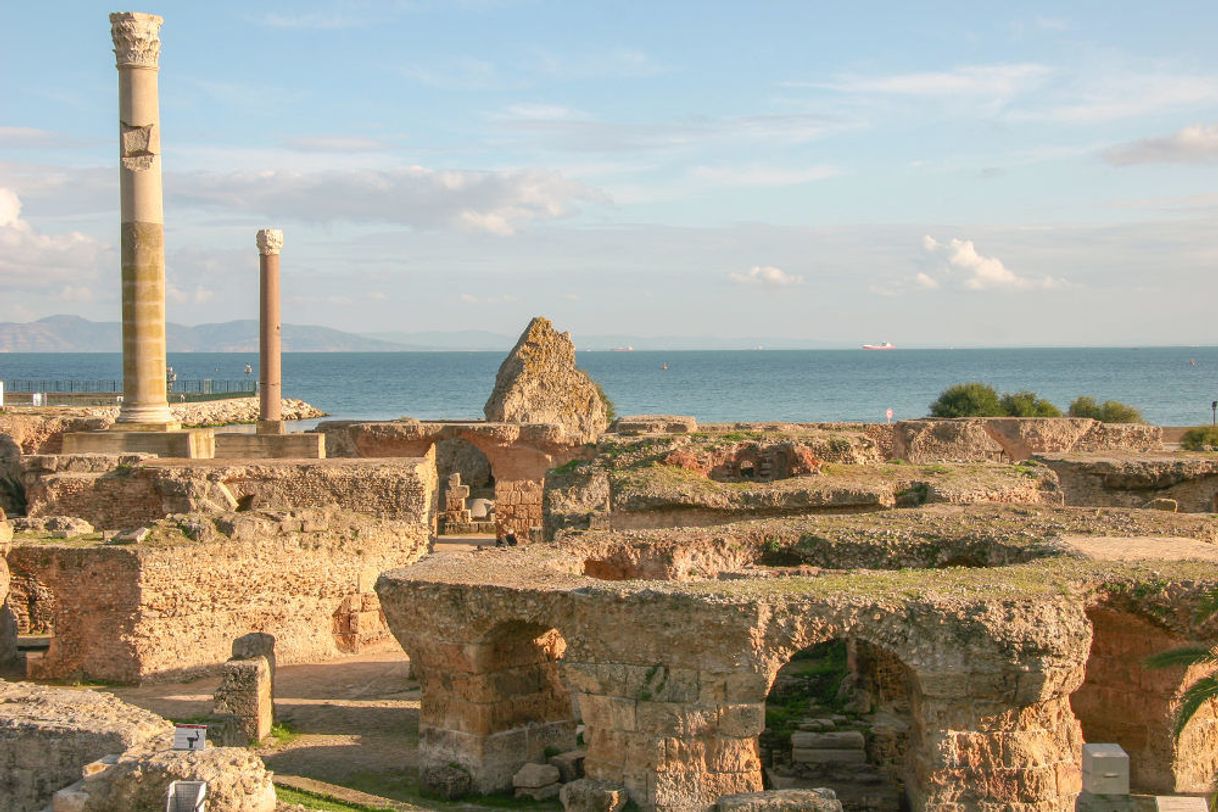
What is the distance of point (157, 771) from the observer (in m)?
10.0

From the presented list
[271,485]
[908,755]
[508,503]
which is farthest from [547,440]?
[908,755]

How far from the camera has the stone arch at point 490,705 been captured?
44.2ft

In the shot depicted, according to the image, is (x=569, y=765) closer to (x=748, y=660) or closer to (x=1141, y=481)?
(x=748, y=660)

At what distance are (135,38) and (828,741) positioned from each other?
17.2 metres

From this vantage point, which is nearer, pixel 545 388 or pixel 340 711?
pixel 340 711

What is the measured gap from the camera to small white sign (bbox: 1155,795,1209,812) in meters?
11.6

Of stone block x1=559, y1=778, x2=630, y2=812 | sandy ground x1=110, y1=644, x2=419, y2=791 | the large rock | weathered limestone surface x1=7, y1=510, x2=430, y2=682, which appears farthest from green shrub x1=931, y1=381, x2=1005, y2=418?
stone block x1=559, y1=778, x2=630, y2=812

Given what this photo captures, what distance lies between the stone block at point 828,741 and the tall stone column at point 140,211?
15.1 metres

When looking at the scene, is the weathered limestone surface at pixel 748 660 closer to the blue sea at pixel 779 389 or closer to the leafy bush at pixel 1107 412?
the leafy bush at pixel 1107 412

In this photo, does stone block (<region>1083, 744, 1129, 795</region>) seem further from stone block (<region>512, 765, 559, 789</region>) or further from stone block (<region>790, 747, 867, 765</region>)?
stone block (<region>512, 765, 559, 789</region>)

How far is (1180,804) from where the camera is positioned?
39.0 feet

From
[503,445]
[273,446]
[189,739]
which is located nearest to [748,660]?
[189,739]

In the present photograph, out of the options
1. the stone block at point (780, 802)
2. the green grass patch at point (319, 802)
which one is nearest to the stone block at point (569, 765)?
the green grass patch at point (319, 802)

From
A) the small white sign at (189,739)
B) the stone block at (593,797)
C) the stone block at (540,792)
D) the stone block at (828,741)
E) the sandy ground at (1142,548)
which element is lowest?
the stone block at (540,792)
